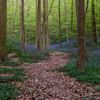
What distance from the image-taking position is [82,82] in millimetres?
5000

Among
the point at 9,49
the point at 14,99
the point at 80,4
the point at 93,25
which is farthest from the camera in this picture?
the point at 93,25

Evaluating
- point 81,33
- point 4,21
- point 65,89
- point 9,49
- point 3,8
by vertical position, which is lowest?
point 65,89

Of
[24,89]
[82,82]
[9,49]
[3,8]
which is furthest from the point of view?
[9,49]

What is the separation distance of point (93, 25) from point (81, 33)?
11739 millimetres

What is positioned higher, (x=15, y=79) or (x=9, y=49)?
(x=9, y=49)

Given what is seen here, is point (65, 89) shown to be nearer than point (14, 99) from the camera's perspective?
No

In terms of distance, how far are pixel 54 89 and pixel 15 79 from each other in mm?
2017

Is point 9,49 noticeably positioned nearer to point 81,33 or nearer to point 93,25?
point 81,33

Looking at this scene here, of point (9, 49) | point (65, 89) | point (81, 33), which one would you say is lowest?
point (65, 89)

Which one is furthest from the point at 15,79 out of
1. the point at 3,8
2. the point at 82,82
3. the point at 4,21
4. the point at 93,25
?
the point at 93,25

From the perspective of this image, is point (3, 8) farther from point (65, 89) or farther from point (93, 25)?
point (93, 25)

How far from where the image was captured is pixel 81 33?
5.84m

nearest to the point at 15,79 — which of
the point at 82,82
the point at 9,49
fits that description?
the point at 82,82

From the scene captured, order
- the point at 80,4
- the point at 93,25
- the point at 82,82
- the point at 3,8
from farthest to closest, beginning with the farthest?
the point at 93,25
the point at 3,8
the point at 80,4
the point at 82,82
